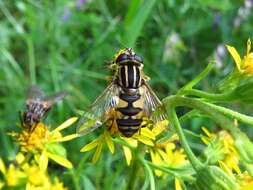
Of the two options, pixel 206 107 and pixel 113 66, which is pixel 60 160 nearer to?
pixel 113 66

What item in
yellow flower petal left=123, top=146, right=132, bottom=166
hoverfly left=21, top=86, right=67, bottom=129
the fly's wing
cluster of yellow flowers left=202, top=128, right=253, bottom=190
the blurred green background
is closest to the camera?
cluster of yellow flowers left=202, top=128, right=253, bottom=190

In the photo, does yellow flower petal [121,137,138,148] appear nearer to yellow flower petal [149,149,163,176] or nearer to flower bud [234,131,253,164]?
yellow flower petal [149,149,163,176]

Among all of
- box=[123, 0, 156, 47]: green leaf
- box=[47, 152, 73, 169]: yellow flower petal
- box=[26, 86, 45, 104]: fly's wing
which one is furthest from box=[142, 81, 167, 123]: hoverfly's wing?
box=[123, 0, 156, 47]: green leaf

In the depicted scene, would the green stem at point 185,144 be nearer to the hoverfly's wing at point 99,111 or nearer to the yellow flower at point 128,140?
the yellow flower at point 128,140

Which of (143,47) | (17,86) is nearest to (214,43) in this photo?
(143,47)

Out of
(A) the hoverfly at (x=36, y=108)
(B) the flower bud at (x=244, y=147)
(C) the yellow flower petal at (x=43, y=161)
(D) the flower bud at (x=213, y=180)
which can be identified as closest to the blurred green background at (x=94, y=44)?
(A) the hoverfly at (x=36, y=108)

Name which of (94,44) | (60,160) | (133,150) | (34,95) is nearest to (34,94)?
(34,95)
